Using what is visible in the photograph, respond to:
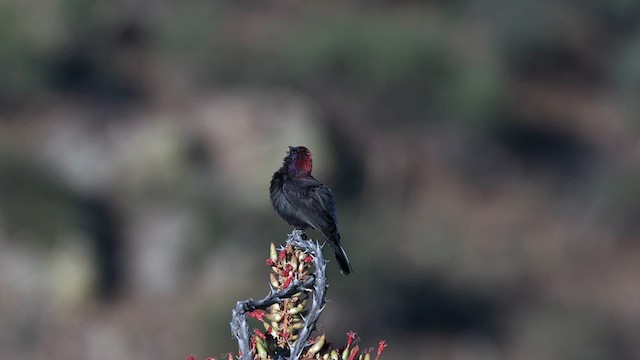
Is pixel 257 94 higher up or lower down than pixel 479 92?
lower down

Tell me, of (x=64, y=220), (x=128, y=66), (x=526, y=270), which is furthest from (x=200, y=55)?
(x=526, y=270)

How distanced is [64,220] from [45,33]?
395 centimetres

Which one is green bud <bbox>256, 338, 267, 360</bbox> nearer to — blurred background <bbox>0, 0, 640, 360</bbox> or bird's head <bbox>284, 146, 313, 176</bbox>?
bird's head <bbox>284, 146, 313, 176</bbox>

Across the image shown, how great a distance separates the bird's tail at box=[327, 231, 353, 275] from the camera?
22.4 ft

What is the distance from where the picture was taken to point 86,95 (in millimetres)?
28000

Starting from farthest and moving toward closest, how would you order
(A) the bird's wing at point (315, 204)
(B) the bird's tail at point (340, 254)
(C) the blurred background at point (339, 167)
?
(C) the blurred background at point (339, 167), (A) the bird's wing at point (315, 204), (B) the bird's tail at point (340, 254)

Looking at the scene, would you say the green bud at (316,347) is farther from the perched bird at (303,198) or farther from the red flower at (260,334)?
the perched bird at (303,198)

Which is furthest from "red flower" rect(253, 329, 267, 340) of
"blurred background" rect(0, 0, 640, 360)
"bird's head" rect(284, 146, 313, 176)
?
"blurred background" rect(0, 0, 640, 360)

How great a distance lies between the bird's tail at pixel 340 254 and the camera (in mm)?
6828

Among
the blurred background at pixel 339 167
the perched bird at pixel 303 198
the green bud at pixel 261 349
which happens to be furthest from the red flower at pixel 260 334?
the blurred background at pixel 339 167

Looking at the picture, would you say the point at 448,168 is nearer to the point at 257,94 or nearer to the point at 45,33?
the point at 257,94

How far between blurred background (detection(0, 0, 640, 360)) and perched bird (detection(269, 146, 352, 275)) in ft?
47.9

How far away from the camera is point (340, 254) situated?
7.12m

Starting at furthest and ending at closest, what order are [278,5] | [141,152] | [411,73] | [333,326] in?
[278,5]
[411,73]
[141,152]
[333,326]
